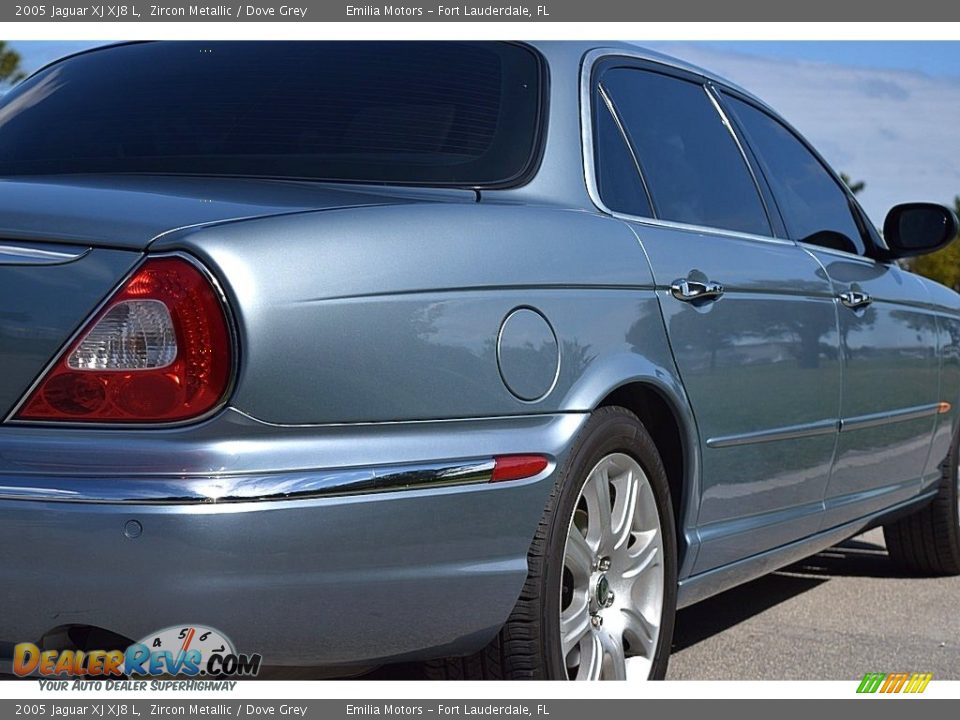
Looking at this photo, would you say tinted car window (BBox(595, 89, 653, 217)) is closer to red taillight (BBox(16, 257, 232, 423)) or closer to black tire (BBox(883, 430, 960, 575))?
red taillight (BBox(16, 257, 232, 423))

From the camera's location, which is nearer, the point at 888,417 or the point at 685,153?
the point at 685,153

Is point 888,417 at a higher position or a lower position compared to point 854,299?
lower

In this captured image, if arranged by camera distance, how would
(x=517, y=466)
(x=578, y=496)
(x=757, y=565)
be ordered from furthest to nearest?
(x=757, y=565), (x=578, y=496), (x=517, y=466)

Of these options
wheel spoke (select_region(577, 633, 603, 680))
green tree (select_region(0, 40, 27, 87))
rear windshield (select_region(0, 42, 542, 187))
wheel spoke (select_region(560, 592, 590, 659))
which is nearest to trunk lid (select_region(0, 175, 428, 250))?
rear windshield (select_region(0, 42, 542, 187))

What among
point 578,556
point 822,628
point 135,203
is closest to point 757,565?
point 822,628

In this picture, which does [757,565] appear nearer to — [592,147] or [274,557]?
[592,147]

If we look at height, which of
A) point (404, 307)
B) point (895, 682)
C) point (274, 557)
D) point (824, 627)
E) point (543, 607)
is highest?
point (404, 307)

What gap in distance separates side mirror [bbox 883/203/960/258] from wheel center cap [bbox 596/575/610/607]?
255cm

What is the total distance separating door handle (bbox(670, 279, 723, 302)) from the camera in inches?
132

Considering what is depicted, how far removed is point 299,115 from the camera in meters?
3.30

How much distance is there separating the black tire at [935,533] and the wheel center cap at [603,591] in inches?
106

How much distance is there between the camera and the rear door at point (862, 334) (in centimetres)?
441

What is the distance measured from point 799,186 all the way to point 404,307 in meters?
2.57

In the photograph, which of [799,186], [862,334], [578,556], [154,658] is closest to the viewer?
[154,658]
